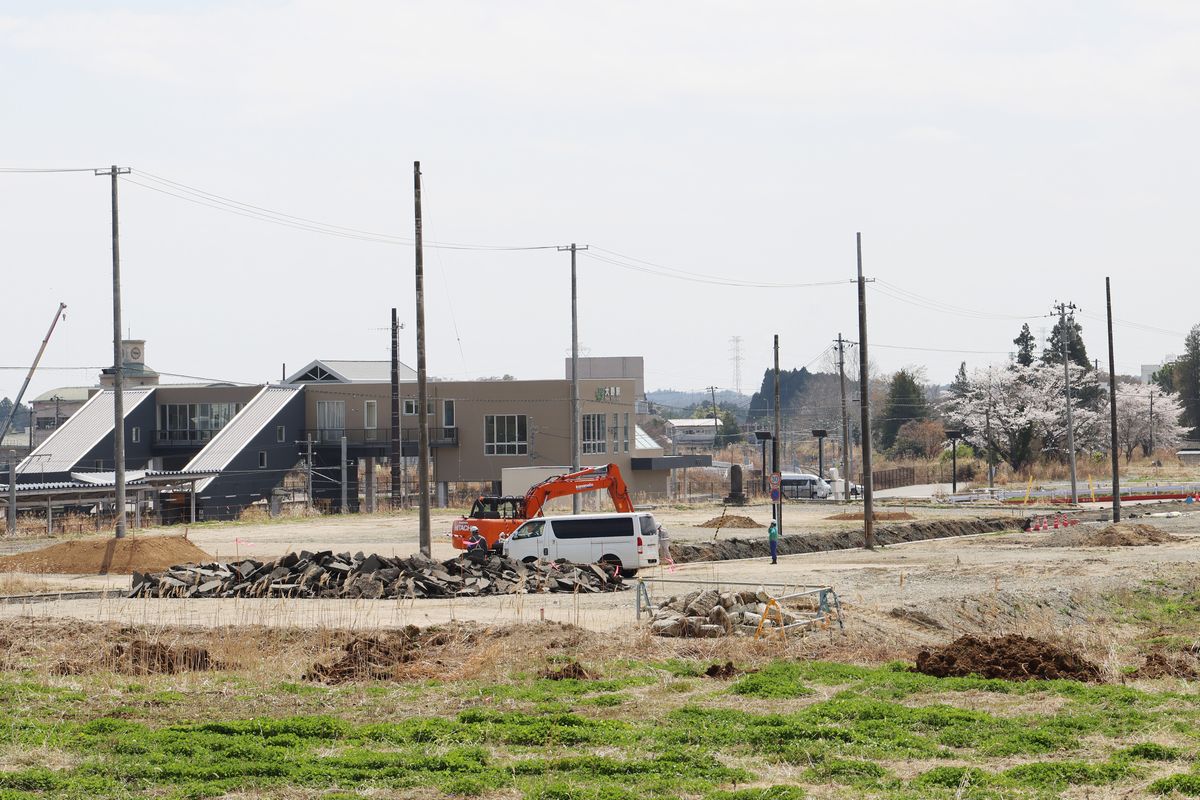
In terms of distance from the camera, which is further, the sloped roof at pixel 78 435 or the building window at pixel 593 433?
the building window at pixel 593 433

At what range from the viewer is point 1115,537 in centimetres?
4409

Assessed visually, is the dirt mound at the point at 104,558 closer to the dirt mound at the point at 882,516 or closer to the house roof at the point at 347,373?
the dirt mound at the point at 882,516

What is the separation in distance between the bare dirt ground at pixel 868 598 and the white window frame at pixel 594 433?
33.1 metres

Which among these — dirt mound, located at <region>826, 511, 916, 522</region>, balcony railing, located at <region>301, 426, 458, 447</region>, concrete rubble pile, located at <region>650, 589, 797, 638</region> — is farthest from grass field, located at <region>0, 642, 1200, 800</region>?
balcony railing, located at <region>301, 426, 458, 447</region>

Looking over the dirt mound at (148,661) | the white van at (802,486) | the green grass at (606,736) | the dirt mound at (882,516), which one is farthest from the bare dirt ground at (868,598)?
the white van at (802,486)

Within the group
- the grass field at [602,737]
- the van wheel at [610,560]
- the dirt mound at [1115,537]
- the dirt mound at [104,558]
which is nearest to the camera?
the grass field at [602,737]

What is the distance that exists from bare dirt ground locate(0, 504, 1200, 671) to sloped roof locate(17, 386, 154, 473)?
28628 millimetres

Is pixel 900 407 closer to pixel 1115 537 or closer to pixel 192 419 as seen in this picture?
pixel 192 419

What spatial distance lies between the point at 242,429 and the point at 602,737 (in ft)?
205

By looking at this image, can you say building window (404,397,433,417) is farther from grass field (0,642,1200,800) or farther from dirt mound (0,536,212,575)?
grass field (0,642,1200,800)

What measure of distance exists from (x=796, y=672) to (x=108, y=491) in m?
43.2

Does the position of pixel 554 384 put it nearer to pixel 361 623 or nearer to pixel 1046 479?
pixel 1046 479

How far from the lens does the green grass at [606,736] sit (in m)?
11.5

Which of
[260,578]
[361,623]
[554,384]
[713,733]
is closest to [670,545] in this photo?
[260,578]
